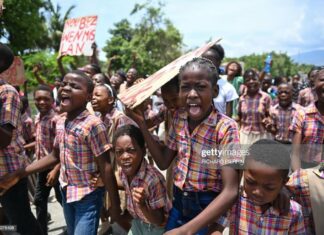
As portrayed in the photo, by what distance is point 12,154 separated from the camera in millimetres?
2570

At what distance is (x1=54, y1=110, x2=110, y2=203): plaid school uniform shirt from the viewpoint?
228cm

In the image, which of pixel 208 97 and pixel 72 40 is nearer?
pixel 208 97

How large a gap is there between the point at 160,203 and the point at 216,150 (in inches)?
20.8

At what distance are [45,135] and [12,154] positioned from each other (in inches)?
32.9

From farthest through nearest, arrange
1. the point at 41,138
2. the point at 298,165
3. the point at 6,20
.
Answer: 1. the point at 6,20
2. the point at 41,138
3. the point at 298,165

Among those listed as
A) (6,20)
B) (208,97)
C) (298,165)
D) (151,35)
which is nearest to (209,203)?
(208,97)

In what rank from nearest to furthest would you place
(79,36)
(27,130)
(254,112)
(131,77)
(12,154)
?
(12,154), (27,130), (254,112), (79,36), (131,77)

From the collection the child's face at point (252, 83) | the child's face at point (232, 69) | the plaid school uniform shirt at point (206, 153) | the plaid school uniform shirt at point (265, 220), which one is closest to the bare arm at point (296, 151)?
the plaid school uniform shirt at point (265, 220)

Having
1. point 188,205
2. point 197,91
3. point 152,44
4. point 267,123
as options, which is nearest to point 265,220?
point 188,205

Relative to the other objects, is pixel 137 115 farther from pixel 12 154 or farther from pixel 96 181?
pixel 12 154

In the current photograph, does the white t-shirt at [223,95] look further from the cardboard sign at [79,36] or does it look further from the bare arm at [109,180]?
the cardboard sign at [79,36]

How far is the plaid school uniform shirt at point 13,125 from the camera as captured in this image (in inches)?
92.4

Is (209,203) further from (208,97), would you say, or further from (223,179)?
(208,97)

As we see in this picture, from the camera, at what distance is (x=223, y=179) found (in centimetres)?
169
